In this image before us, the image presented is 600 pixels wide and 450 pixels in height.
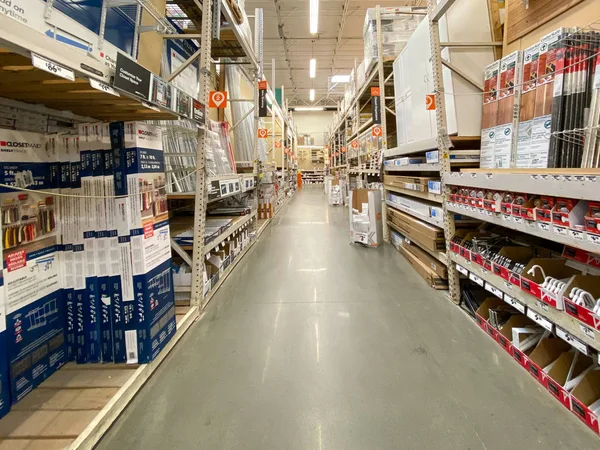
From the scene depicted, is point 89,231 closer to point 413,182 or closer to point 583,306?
point 583,306

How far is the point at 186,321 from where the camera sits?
7.05 ft

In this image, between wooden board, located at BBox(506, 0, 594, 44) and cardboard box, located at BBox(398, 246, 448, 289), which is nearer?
wooden board, located at BBox(506, 0, 594, 44)

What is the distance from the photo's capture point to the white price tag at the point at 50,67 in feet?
2.97

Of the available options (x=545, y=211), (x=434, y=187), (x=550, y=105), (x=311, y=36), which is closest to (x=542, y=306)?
(x=545, y=211)

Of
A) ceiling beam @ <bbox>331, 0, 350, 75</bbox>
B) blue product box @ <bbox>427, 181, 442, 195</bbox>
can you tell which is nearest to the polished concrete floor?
blue product box @ <bbox>427, 181, 442, 195</bbox>

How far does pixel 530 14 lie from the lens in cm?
219

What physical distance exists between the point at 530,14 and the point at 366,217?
2.75 metres

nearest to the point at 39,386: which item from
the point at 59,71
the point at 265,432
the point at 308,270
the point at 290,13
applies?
the point at 265,432

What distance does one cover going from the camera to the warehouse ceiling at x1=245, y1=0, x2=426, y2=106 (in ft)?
30.0

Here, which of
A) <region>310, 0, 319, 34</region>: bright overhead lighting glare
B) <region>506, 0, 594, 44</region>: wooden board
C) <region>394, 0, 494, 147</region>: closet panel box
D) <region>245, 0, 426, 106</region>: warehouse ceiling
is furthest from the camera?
<region>245, 0, 426, 106</region>: warehouse ceiling

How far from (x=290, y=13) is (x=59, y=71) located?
1050 cm

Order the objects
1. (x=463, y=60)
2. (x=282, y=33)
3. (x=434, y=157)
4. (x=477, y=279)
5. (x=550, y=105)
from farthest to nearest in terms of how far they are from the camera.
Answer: (x=282, y=33) → (x=434, y=157) → (x=463, y=60) → (x=477, y=279) → (x=550, y=105)

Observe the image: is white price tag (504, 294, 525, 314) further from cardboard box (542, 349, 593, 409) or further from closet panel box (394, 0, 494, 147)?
closet panel box (394, 0, 494, 147)

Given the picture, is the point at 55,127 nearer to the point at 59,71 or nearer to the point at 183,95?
the point at 183,95
